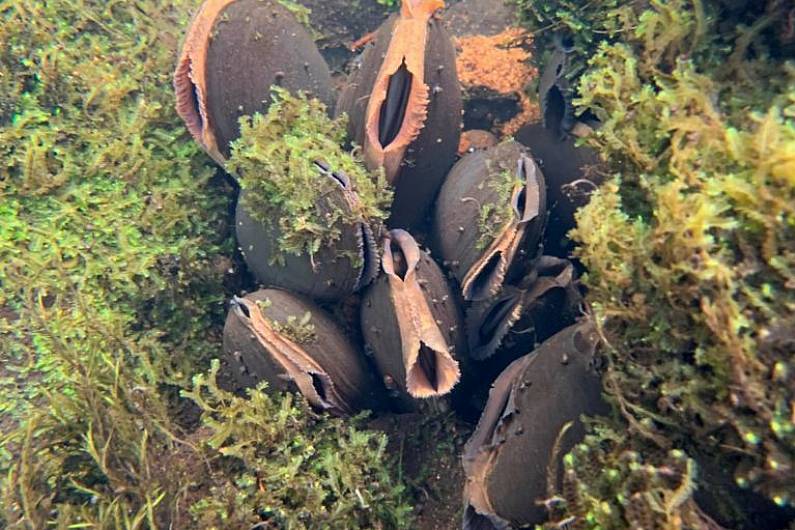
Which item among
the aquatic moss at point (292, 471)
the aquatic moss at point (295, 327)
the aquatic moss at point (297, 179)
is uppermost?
the aquatic moss at point (297, 179)

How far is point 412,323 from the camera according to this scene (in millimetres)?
1908

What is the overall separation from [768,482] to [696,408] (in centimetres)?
20

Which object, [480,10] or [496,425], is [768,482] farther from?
[480,10]

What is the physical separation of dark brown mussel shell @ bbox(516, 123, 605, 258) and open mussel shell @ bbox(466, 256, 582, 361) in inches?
8.3

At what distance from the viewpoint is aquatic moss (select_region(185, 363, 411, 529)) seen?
186 centimetres

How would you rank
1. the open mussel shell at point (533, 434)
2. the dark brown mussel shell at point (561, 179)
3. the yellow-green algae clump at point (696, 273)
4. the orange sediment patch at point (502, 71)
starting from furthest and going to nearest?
1. the orange sediment patch at point (502, 71)
2. the dark brown mussel shell at point (561, 179)
3. the open mussel shell at point (533, 434)
4. the yellow-green algae clump at point (696, 273)

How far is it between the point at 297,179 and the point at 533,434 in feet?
3.74

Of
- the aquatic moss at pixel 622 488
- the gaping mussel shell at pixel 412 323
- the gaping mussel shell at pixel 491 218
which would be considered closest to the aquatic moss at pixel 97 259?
the gaping mussel shell at pixel 412 323

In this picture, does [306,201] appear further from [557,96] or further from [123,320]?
[557,96]

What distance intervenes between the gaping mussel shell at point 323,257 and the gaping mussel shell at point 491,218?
0.34m

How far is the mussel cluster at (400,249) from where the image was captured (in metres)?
1.84

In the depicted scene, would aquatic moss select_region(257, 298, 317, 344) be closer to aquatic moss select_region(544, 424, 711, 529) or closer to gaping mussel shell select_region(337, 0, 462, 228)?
gaping mussel shell select_region(337, 0, 462, 228)

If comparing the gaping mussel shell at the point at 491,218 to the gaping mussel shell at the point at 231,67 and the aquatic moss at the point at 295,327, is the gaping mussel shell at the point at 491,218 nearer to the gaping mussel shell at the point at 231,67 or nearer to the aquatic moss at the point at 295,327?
the aquatic moss at the point at 295,327

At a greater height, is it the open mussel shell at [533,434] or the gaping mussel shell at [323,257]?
the gaping mussel shell at [323,257]
